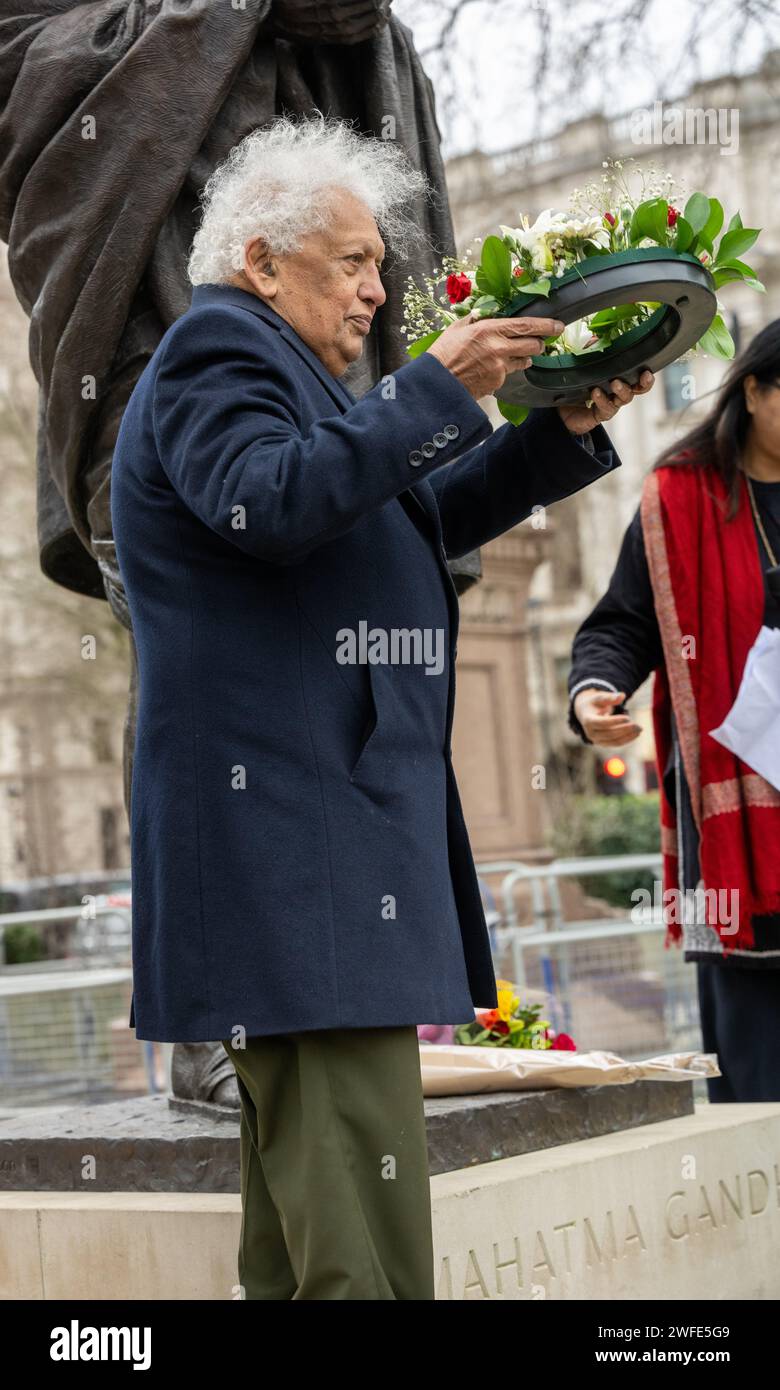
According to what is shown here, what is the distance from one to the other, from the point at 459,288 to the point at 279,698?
0.76 metres

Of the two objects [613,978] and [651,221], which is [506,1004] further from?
[613,978]

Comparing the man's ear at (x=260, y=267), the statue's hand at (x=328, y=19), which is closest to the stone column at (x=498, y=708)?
the statue's hand at (x=328, y=19)

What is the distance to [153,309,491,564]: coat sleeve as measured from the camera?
241cm

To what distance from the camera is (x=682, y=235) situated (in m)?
2.84

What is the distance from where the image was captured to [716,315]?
9.61 feet

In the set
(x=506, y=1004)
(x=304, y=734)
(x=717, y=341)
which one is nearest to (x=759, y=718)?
(x=506, y=1004)

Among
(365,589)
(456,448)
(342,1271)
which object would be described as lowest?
(342,1271)

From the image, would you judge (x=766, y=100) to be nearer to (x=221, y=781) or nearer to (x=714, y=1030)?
(x=714, y=1030)

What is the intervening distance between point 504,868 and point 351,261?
8.37 m

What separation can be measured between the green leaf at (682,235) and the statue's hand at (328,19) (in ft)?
4.47
